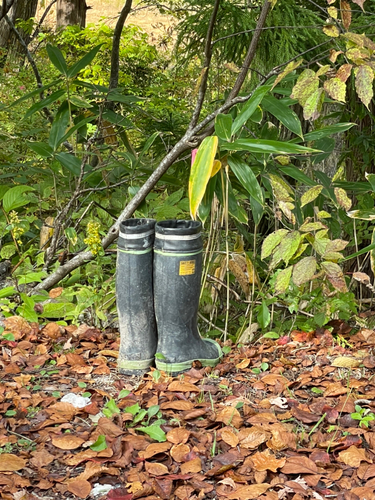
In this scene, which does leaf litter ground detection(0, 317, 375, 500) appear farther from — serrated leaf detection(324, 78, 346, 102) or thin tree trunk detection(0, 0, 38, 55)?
thin tree trunk detection(0, 0, 38, 55)

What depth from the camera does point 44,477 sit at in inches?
72.2

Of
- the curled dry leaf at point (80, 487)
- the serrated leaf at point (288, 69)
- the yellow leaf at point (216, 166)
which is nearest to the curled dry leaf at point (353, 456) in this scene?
the curled dry leaf at point (80, 487)

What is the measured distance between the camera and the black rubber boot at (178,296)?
96.9 inches

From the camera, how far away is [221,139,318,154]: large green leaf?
2283 mm

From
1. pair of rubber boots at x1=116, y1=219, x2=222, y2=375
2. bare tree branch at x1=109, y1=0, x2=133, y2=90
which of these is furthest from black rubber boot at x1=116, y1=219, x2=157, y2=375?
bare tree branch at x1=109, y1=0, x2=133, y2=90

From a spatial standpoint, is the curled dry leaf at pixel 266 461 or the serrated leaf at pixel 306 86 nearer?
the curled dry leaf at pixel 266 461

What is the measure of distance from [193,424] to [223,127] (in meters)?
1.11

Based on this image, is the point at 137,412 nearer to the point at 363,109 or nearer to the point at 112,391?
the point at 112,391

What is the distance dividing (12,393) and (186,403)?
0.63 meters

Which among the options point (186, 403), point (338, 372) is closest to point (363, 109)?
point (338, 372)

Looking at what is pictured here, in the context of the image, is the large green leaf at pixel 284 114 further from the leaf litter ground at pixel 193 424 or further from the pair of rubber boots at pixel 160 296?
the leaf litter ground at pixel 193 424

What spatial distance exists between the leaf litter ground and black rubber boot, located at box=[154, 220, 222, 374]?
8 cm

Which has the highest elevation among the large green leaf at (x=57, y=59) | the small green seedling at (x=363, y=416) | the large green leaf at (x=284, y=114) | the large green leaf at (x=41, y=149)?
the large green leaf at (x=57, y=59)

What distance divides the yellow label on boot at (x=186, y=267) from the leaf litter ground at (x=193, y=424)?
0.39 metres
